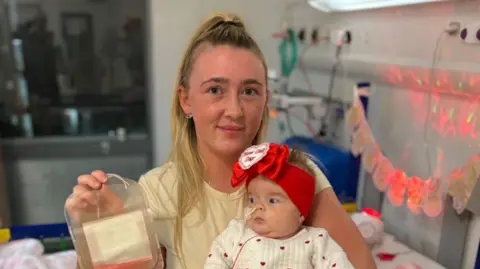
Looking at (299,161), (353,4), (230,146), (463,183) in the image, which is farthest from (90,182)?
(353,4)

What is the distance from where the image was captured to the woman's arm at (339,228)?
4.45 ft

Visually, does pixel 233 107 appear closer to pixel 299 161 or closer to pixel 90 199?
pixel 299 161

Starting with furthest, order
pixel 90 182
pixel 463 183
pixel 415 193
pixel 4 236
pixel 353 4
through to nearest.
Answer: pixel 353 4 < pixel 4 236 < pixel 415 193 < pixel 463 183 < pixel 90 182

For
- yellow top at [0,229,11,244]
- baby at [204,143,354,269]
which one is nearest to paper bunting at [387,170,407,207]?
baby at [204,143,354,269]

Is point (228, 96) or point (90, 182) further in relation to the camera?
point (228, 96)

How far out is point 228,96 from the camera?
1.35 metres

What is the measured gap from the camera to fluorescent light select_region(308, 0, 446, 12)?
206cm

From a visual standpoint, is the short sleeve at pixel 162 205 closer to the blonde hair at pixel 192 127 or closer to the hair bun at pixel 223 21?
the blonde hair at pixel 192 127

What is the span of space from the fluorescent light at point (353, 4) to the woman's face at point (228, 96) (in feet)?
3.12

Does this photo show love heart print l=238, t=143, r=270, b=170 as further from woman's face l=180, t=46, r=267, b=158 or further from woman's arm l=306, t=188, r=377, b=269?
woman's arm l=306, t=188, r=377, b=269

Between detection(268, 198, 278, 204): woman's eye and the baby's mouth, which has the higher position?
detection(268, 198, 278, 204): woman's eye

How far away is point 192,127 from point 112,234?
0.45 metres

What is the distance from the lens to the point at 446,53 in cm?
185

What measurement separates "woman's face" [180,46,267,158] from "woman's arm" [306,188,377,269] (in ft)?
0.91
